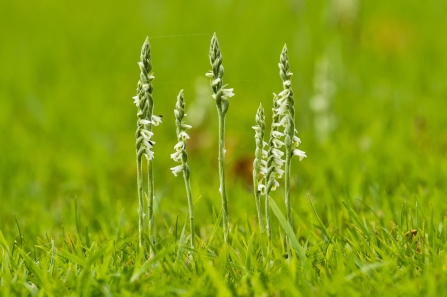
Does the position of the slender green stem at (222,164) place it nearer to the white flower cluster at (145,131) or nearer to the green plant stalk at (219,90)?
the green plant stalk at (219,90)

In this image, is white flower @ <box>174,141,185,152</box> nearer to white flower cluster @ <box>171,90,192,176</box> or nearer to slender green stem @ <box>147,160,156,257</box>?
white flower cluster @ <box>171,90,192,176</box>

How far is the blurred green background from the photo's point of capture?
12.2ft

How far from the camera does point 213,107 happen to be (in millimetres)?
5879

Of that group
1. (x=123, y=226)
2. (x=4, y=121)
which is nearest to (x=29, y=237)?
(x=123, y=226)

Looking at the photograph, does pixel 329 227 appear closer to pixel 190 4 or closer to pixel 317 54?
pixel 317 54

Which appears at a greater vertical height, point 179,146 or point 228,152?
point 179,146

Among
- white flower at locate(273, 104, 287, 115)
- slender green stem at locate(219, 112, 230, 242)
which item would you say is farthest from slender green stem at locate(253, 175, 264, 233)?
white flower at locate(273, 104, 287, 115)

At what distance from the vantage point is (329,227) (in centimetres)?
284

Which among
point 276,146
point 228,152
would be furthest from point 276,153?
point 228,152

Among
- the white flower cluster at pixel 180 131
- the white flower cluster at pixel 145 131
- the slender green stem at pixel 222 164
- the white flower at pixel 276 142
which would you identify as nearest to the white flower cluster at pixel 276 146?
the white flower at pixel 276 142

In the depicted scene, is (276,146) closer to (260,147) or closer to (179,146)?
(260,147)

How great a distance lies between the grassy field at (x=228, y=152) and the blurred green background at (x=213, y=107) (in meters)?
0.02

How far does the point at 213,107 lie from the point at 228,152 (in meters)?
1.11

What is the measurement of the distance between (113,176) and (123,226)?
64.2 inches
